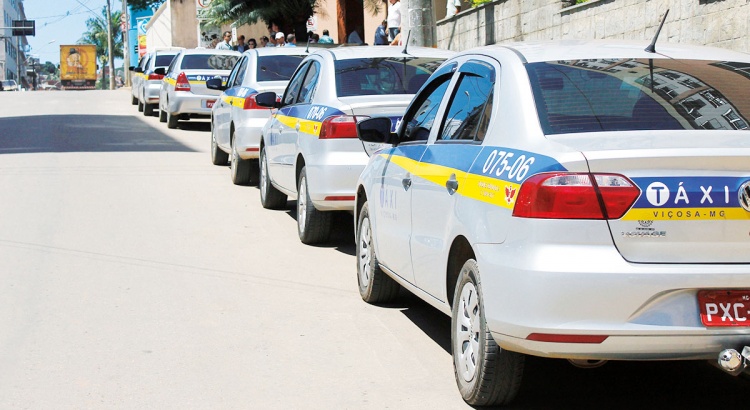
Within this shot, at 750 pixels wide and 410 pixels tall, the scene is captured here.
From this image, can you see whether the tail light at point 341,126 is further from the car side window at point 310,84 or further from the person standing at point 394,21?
the person standing at point 394,21

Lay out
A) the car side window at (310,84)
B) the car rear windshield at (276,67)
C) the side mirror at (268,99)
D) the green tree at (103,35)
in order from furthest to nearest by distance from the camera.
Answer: the green tree at (103,35), the car rear windshield at (276,67), the side mirror at (268,99), the car side window at (310,84)

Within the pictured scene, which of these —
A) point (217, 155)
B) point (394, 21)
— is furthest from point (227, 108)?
point (394, 21)

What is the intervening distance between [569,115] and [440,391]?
5.07ft

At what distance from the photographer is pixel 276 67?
1495 centimetres

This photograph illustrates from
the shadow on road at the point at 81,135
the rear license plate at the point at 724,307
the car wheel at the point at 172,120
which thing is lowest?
the shadow on road at the point at 81,135

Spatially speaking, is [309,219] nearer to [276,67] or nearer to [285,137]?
[285,137]

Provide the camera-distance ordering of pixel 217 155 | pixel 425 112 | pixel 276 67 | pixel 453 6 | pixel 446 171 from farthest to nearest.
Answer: pixel 453 6 < pixel 217 155 < pixel 276 67 < pixel 425 112 < pixel 446 171

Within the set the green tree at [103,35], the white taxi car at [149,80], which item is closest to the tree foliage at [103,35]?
the green tree at [103,35]

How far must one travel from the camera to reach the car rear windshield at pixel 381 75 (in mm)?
10070

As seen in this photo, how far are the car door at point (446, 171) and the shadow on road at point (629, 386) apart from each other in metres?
0.70

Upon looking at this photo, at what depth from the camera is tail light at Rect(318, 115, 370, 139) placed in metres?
9.52

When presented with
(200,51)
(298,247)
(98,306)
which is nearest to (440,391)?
(98,306)

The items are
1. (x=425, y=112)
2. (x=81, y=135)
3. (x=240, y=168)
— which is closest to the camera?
(x=425, y=112)

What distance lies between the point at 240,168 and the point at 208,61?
31.5 ft
